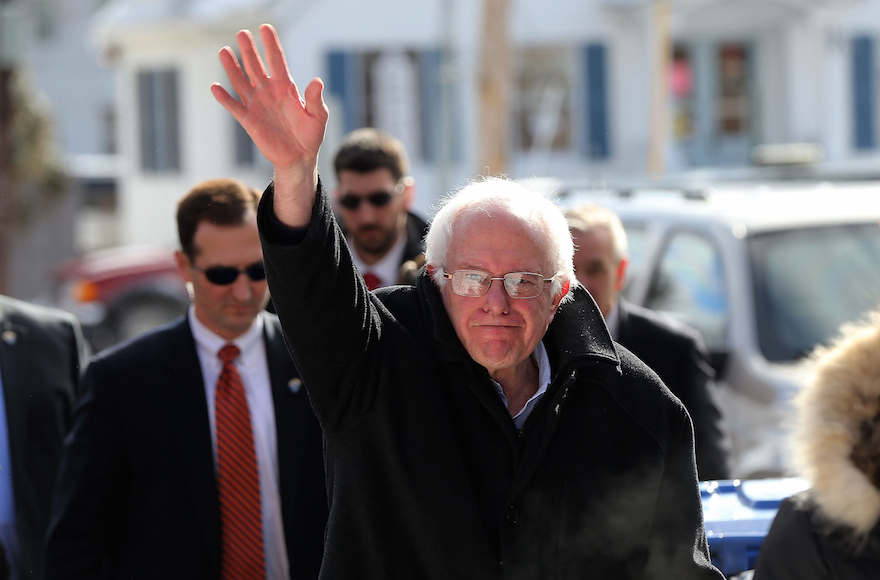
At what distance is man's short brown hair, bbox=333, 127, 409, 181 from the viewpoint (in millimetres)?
5219

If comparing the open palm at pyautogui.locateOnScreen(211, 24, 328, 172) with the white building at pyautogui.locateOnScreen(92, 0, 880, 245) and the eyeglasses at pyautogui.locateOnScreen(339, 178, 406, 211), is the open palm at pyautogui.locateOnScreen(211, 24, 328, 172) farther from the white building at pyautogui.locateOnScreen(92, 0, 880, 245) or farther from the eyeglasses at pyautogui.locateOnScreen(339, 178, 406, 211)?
the white building at pyautogui.locateOnScreen(92, 0, 880, 245)

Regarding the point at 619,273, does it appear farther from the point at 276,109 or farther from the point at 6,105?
the point at 6,105

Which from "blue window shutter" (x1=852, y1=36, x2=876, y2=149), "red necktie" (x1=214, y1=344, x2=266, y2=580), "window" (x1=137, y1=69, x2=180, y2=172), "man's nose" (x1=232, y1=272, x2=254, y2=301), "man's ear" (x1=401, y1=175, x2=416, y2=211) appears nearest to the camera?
"red necktie" (x1=214, y1=344, x2=266, y2=580)

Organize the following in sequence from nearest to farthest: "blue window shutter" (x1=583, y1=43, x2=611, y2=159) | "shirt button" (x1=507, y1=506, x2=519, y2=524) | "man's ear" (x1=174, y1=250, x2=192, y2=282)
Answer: "shirt button" (x1=507, y1=506, x2=519, y2=524) < "man's ear" (x1=174, y1=250, x2=192, y2=282) < "blue window shutter" (x1=583, y1=43, x2=611, y2=159)

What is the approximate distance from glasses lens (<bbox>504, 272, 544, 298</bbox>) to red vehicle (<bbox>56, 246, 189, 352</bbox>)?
12749 millimetres

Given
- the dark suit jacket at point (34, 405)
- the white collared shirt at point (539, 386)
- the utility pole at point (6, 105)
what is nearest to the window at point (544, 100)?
the utility pole at point (6, 105)

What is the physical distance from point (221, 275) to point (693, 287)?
2848 mm

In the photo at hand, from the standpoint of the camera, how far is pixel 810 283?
5344 millimetres

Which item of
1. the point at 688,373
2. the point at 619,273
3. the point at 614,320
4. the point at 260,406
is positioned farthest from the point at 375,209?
the point at 260,406

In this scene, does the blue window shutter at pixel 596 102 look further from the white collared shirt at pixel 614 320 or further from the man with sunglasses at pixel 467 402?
the man with sunglasses at pixel 467 402

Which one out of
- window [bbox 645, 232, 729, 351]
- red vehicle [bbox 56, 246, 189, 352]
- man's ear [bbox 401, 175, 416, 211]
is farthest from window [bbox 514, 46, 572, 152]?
man's ear [bbox 401, 175, 416, 211]

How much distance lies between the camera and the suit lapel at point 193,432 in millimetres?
3215

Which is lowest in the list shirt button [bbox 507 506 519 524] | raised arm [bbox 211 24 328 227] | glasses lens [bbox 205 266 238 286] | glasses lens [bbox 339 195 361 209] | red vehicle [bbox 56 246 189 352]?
red vehicle [bbox 56 246 189 352]

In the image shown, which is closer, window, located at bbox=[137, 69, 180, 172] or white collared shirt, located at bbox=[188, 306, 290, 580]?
white collared shirt, located at bbox=[188, 306, 290, 580]
